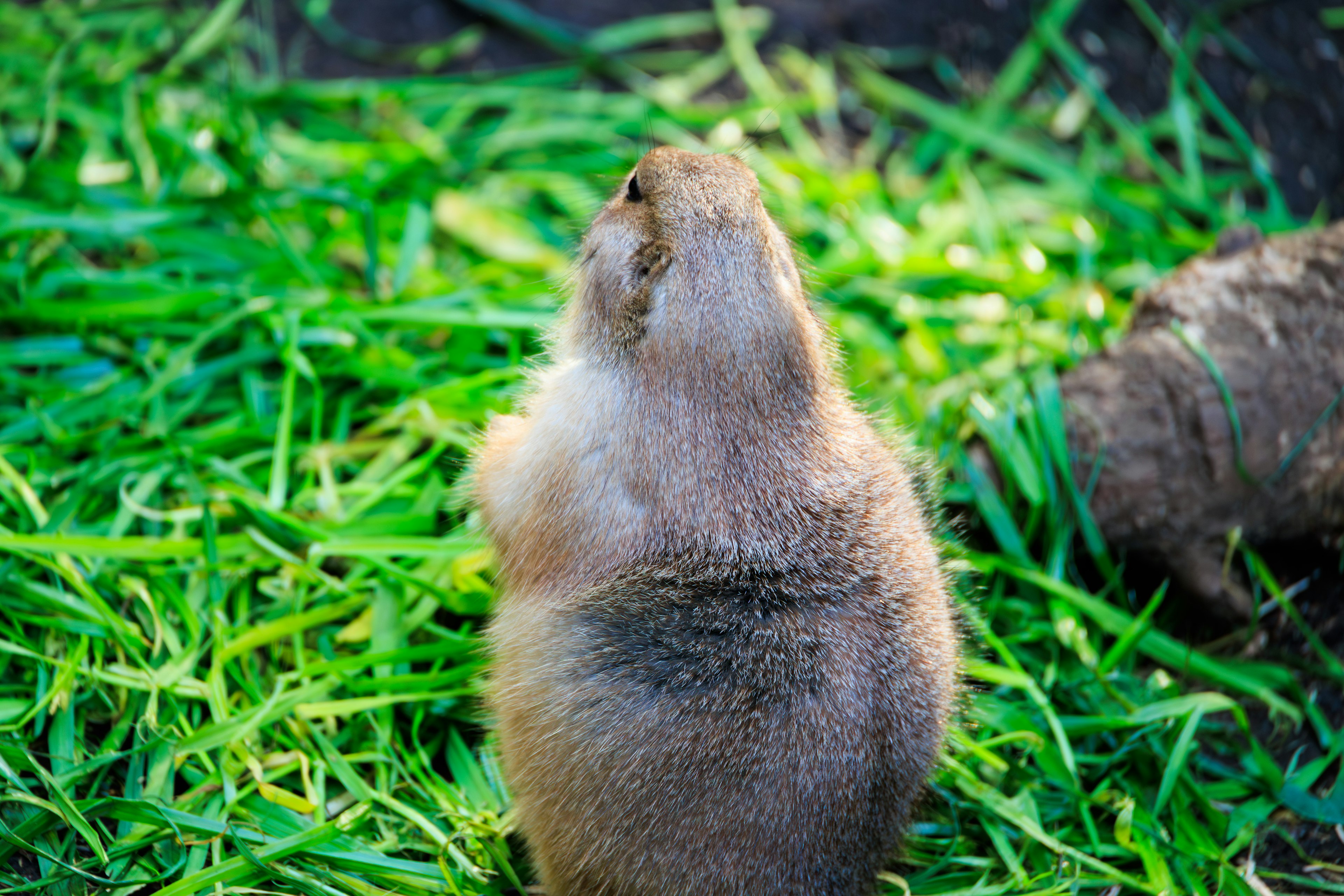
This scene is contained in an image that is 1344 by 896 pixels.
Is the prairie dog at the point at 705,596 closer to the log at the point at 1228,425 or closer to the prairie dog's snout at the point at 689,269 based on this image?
the prairie dog's snout at the point at 689,269

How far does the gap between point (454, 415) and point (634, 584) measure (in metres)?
1.80

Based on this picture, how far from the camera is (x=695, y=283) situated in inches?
114

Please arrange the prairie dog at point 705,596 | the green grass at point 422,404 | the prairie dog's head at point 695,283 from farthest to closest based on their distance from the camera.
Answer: the green grass at point 422,404
the prairie dog's head at point 695,283
the prairie dog at point 705,596

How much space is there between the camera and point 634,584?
284cm

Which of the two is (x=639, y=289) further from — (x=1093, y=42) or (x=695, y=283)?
(x=1093, y=42)

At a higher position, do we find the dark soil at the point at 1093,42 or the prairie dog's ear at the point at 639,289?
the dark soil at the point at 1093,42

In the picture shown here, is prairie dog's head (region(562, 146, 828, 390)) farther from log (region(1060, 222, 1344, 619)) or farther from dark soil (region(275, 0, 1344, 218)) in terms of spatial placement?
dark soil (region(275, 0, 1344, 218))

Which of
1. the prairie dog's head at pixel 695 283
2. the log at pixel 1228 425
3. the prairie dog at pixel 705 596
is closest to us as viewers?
the prairie dog at pixel 705 596

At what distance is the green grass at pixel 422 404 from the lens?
3395 millimetres

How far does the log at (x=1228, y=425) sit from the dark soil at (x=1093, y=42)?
6.23 feet

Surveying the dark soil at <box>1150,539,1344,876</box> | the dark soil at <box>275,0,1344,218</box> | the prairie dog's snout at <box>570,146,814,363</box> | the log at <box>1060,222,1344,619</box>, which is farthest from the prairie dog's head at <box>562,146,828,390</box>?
the dark soil at <box>275,0,1344,218</box>

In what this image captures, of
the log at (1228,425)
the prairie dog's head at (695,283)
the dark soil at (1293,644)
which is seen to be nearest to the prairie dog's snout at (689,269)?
the prairie dog's head at (695,283)

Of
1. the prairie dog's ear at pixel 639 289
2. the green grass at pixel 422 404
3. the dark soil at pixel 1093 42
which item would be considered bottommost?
the green grass at pixel 422 404

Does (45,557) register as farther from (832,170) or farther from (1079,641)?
(832,170)
